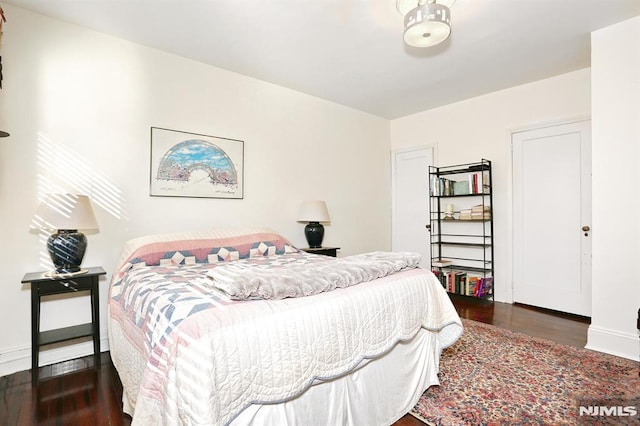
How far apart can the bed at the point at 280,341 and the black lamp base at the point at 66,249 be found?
0.38 meters

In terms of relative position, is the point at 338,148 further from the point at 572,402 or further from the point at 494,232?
the point at 572,402

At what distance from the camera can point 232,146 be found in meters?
3.31

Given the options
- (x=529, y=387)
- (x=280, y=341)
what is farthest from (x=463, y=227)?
(x=280, y=341)

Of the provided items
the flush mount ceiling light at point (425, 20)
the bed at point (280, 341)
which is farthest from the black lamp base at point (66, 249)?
the flush mount ceiling light at point (425, 20)

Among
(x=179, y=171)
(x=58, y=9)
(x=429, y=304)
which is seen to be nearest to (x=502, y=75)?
(x=429, y=304)

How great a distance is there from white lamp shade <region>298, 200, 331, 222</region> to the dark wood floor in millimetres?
2192

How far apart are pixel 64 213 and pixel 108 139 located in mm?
759

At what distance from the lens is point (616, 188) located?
96.7 inches

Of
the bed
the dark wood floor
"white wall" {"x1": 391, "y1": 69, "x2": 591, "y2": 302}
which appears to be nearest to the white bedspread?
the bed

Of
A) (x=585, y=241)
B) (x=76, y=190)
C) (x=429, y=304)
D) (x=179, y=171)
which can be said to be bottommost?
(x=429, y=304)

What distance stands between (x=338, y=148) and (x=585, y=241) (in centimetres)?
298

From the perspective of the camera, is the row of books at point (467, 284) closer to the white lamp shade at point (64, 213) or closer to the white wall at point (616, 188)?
the white wall at point (616, 188)

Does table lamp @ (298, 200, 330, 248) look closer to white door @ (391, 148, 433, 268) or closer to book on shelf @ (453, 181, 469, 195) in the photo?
white door @ (391, 148, 433, 268)

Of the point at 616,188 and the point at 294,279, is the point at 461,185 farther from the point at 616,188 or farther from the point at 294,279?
the point at 294,279
